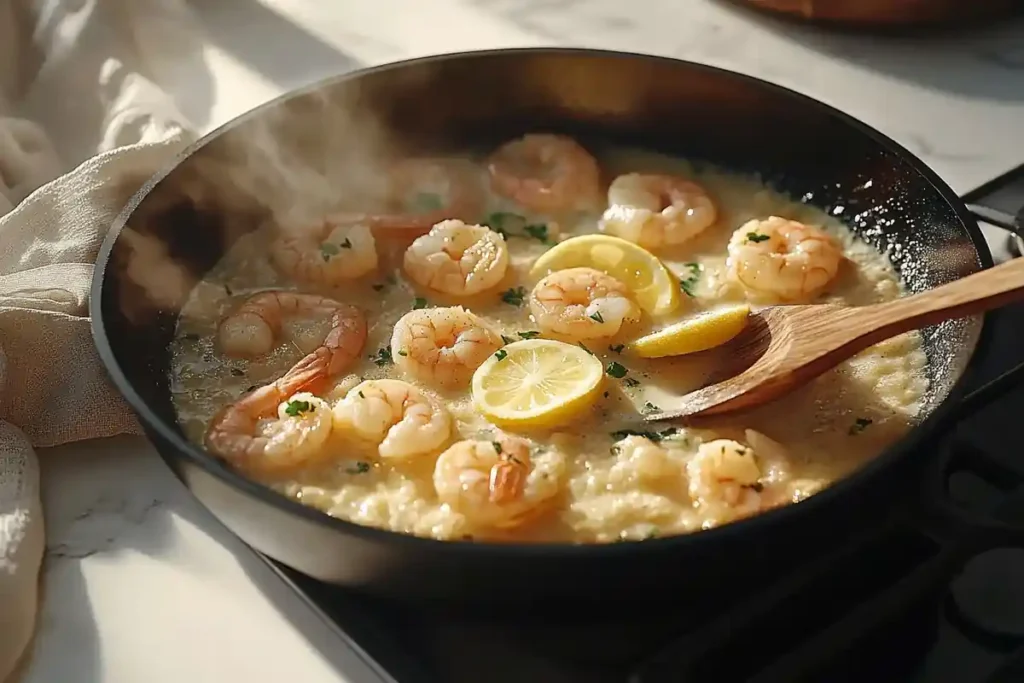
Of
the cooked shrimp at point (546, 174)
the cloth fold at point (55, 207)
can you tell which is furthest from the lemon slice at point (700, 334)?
the cloth fold at point (55, 207)

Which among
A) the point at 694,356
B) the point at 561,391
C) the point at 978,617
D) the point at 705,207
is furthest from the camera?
the point at 705,207

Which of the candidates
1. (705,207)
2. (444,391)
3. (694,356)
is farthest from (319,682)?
(705,207)

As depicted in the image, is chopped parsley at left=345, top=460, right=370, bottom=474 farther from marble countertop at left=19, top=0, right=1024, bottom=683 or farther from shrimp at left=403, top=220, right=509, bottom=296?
shrimp at left=403, top=220, right=509, bottom=296

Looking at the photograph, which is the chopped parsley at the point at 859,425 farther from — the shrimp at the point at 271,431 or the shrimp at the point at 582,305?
the shrimp at the point at 271,431

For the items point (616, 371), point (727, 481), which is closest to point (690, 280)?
point (616, 371)

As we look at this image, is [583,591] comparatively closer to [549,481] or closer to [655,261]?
[549,481]

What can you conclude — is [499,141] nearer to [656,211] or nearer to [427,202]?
[427,202]
